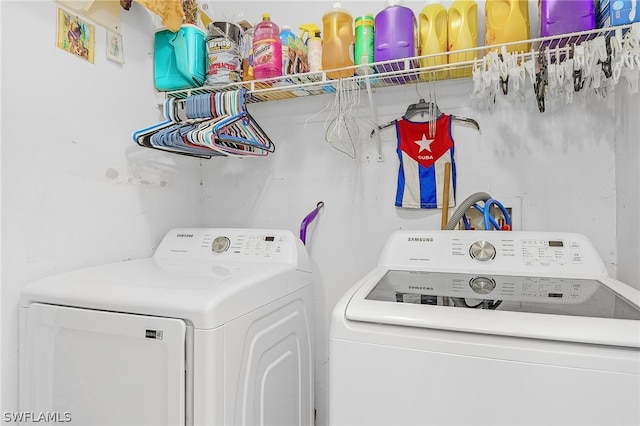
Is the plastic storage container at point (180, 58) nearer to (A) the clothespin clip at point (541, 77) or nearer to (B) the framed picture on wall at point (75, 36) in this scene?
(B) the framed picture on wall at point (75, 36)

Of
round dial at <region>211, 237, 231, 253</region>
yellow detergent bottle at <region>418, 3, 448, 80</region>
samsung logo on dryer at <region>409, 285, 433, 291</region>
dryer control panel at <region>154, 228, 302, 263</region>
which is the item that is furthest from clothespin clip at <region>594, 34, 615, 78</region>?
round dial at <region>211, 237, 231, 253</region>

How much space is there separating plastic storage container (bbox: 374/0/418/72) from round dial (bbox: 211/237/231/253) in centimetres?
104

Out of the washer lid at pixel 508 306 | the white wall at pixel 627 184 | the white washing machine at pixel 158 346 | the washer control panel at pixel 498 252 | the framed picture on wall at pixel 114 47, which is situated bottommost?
the white washing machine at pixel 158 346

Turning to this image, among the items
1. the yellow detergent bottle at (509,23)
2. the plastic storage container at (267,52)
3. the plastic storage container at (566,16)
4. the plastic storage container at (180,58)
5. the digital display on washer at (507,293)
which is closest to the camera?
the digital display on washer at (507,293)

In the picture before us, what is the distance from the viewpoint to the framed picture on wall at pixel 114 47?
1687 mm

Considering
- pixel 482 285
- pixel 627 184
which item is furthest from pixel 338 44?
pixel 627 184

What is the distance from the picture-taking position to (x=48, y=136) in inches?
56.3

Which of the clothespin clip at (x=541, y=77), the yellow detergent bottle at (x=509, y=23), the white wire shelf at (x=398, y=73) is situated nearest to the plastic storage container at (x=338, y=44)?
the white wire shelf at (x=398, y=73)

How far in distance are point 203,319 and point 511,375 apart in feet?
2.58

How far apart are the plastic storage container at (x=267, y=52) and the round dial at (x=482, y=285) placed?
1.18 metres

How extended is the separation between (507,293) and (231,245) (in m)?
1.16

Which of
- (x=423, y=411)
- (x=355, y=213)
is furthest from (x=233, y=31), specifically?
(x=423, y=411)

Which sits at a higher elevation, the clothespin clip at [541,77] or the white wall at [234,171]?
the clothespin clip at [541,77]

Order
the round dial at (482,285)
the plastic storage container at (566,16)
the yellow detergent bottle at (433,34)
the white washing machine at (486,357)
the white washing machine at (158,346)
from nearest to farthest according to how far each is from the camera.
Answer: the white washing machine at (486,357)
the white washing machine at (158,346)
the round dial at (482,285)
the plastic storage container at (566,16)
the yellow detergent bottle at (433,34)
